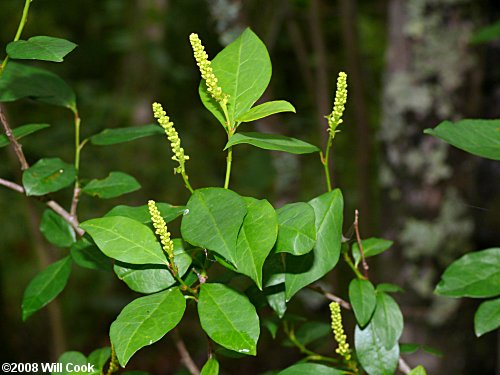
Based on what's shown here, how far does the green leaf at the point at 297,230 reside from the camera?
1.72 ft

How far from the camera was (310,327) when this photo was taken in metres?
0.80

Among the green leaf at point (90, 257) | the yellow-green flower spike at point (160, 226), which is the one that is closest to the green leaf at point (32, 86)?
the green leaf at point (90, 257)

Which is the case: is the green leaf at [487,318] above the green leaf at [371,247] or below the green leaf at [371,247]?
below

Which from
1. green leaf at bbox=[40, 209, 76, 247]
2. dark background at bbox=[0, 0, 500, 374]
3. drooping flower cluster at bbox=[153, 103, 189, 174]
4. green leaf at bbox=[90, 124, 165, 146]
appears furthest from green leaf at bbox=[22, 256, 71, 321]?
dark background at bbox=[0, 0, 500, 374]

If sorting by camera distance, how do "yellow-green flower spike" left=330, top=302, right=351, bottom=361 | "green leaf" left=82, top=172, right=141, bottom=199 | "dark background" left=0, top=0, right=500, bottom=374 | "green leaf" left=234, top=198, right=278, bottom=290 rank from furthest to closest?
"dark background" left=0, top=0, right=500, bottom=374 → "green leaf" left=82, top=172, right=141, bottom=199 → "yellow-green flower spike" left=330, top=302, right=351, bottom=361 → "green leaf" left=234, top=198, right=278, bottom=290

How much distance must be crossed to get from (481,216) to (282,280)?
3.79 feet

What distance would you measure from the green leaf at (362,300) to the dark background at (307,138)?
0.40m

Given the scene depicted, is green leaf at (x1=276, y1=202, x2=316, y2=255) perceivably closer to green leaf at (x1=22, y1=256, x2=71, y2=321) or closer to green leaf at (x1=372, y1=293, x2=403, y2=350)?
green leaf at (x1=372, y1=293, x2=403, y2=350)

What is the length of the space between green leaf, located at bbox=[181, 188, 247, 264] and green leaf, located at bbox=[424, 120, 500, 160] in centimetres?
22

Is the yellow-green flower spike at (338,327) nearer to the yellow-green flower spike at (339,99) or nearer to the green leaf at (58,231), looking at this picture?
the yellow-green flower spike at (339,99)

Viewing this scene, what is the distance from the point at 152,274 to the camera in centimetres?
56

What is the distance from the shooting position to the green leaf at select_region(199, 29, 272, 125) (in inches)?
22.7

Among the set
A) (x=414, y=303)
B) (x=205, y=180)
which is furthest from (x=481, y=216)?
(x=205, y=180)

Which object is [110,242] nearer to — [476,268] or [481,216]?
[476,268]
